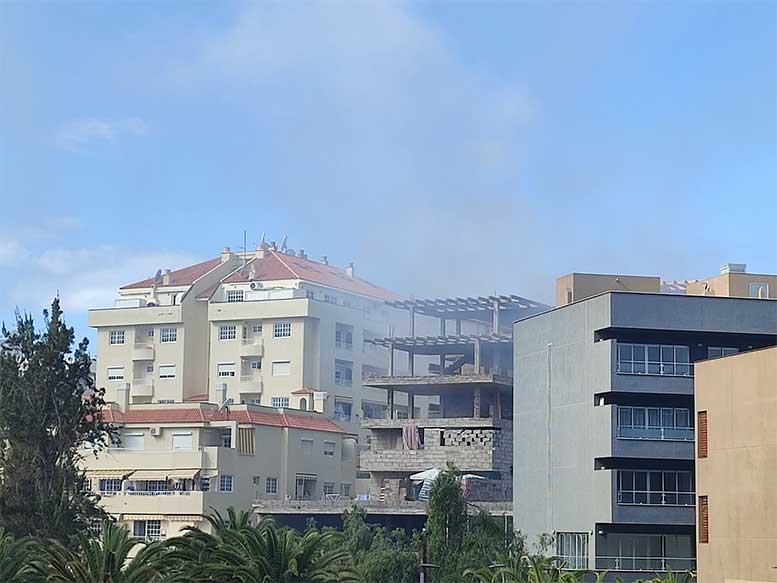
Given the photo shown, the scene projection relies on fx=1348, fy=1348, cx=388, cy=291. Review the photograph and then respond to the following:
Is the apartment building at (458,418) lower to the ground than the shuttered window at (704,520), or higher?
higher

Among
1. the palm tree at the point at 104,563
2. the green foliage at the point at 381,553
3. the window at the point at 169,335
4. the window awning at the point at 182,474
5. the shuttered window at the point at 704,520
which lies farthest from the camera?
the window at the point at 169,335

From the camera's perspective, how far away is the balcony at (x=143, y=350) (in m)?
89.9

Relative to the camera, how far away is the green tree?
128 feet

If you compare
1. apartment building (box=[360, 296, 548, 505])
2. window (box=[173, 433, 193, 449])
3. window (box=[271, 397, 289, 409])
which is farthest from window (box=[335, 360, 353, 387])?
window (box=[173, 433, 193, 449])

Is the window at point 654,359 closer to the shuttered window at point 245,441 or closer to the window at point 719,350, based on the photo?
the window at point 719,350

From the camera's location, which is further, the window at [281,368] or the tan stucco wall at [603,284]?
the window at [281,368]

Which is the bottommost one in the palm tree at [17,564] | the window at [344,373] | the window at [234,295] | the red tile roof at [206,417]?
the palm tree at [17,564]

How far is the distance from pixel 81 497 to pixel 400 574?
62.2ft

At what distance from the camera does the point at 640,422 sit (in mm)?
54094

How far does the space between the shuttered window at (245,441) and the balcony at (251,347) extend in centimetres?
1311

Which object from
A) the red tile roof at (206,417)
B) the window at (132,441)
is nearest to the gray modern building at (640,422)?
the red tile roof at (206,417)

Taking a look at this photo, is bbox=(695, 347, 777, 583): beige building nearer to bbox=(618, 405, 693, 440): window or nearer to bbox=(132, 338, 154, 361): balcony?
bbox=(618, 405, 693, 440): window

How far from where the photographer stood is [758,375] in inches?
Result: 1613

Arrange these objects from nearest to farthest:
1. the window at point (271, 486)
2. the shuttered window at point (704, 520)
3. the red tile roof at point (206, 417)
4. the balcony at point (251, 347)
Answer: the shuttered window at point (704, 520) < the red tile roof at point (206, 417) < the window at point (271, 486) < the balcony at point (251, 347)
